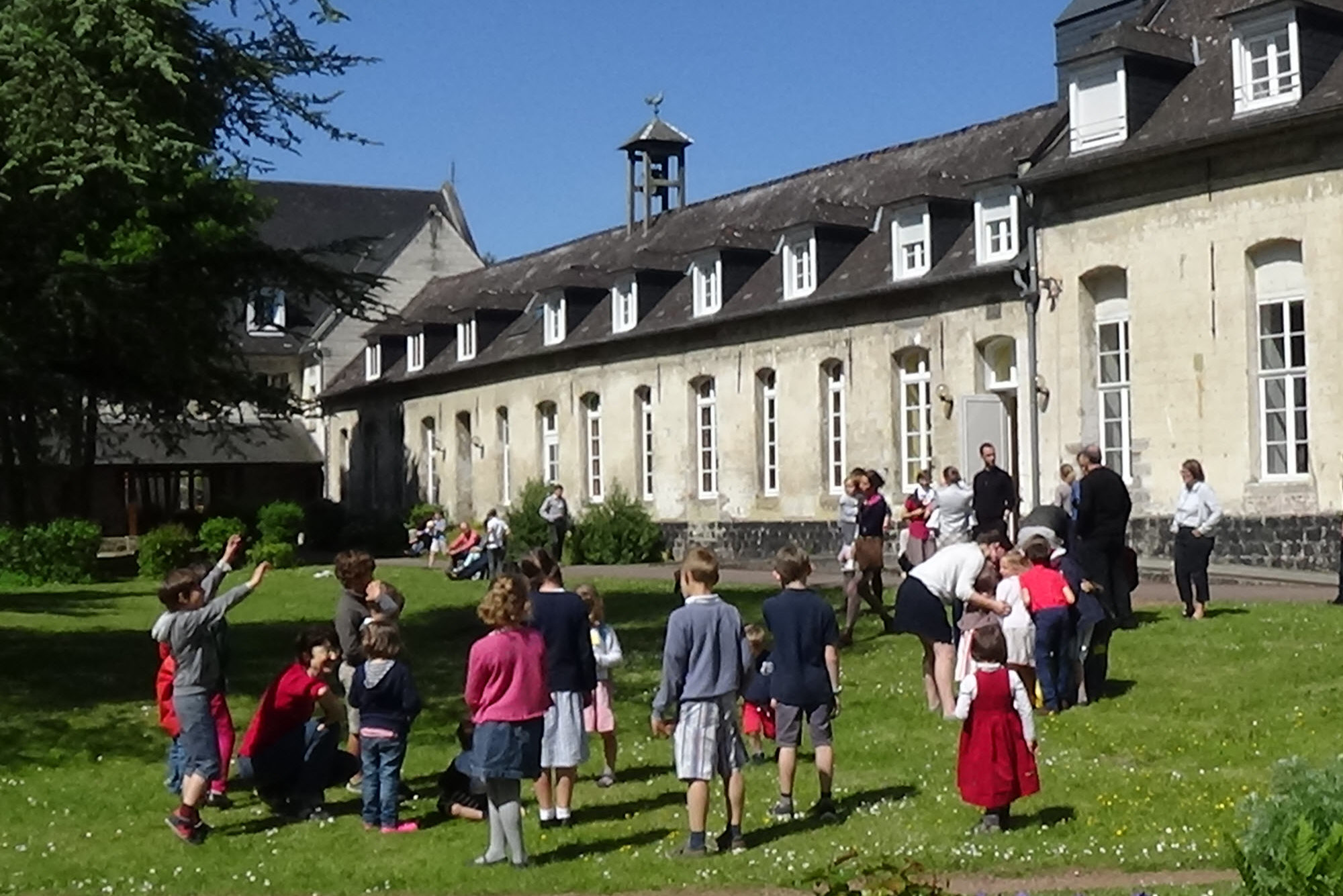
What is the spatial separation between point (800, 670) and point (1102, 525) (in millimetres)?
6659

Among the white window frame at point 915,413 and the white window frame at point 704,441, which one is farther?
the white window frame at point 704,441

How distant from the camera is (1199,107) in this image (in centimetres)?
2769

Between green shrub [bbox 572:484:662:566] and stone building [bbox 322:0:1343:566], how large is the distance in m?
1.17

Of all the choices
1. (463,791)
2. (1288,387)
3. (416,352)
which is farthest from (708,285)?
(463,791)

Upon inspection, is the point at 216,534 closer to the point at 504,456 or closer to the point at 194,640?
the point at 504,456

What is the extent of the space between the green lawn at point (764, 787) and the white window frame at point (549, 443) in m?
25.7

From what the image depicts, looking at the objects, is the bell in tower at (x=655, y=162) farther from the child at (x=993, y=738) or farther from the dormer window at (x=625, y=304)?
the child at (x=993, y=738)

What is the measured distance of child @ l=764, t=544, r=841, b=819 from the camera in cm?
1050

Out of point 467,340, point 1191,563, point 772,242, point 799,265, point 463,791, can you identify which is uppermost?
point 772,242

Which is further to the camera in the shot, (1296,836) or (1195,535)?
A: (1195,535)

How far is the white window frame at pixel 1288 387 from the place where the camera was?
26.0m

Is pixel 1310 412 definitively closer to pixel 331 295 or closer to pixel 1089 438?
pixel 1089 438

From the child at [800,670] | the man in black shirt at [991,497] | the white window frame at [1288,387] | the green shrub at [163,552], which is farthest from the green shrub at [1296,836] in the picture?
the green shrub at [163,552]

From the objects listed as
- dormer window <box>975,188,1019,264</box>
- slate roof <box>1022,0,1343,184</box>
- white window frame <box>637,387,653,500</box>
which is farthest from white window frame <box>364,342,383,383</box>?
slate roof <box>1022,0,1343,184</box>
